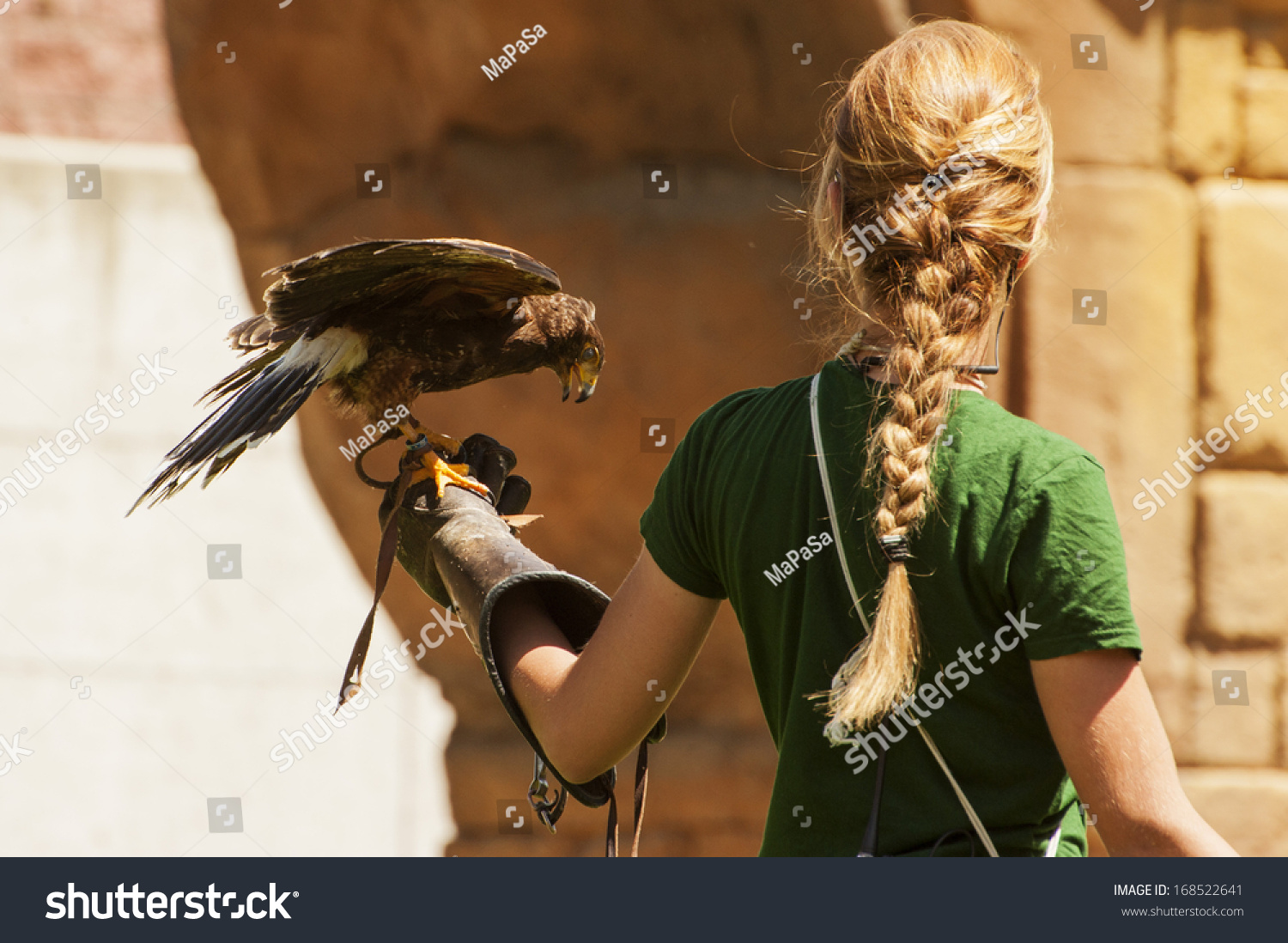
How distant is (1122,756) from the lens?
Result: 87 centimetres

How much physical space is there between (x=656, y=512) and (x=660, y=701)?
0.19 metres

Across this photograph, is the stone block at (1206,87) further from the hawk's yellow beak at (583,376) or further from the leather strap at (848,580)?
the leather strap at (848,580)

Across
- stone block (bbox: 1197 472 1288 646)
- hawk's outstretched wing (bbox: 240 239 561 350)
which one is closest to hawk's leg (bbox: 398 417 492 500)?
hawk's outstretched wing (bbox: 240 239 561 350)

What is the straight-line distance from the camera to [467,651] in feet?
12.3

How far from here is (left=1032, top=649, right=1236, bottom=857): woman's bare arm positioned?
87 centimetres

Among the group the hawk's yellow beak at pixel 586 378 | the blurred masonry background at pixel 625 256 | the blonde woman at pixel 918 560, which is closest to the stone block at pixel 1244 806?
the blurred masonry background at pixel 625 256

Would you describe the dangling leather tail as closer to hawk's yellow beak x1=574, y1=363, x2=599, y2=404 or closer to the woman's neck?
the woman's neck

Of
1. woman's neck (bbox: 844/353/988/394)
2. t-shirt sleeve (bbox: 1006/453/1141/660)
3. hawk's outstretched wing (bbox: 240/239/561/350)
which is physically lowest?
t-shirt sleeve (bbox: 1006/453/1141/660)

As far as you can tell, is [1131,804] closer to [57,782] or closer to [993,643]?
[993,643]

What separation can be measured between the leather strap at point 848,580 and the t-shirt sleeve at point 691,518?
0.37 ft

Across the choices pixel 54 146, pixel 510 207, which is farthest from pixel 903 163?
Answer: pixel 54 146

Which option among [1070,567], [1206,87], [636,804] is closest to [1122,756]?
[1070,567]

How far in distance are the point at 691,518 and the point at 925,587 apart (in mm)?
240

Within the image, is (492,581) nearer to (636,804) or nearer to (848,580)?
(636,804)
